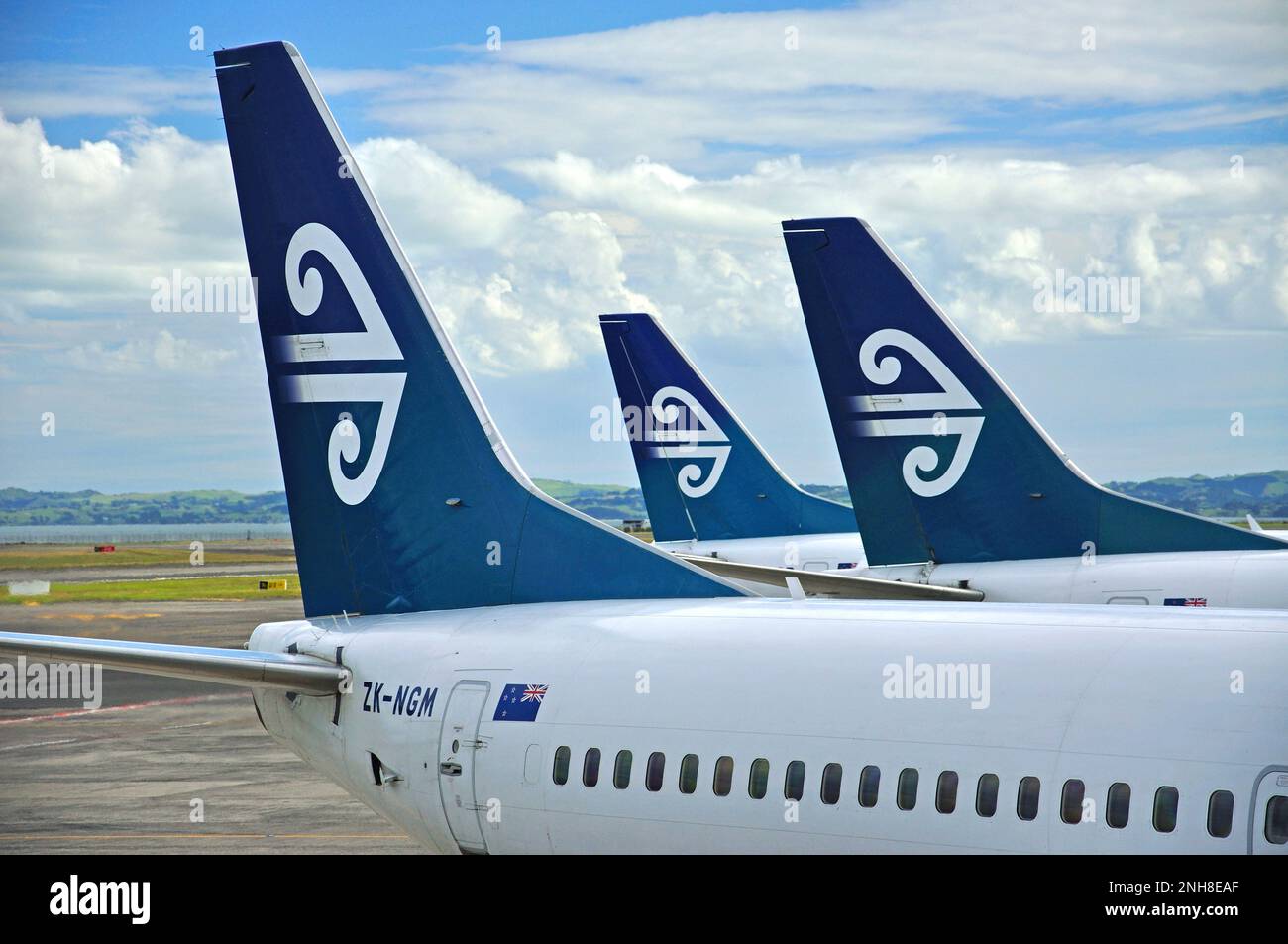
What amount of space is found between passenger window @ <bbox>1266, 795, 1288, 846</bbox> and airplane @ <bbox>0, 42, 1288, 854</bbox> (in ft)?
0.09

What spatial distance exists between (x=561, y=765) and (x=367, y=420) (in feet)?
15.2

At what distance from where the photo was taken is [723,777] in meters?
10.2

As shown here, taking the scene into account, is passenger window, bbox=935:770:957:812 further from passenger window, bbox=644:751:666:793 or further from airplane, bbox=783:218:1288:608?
airplane, bbox=783:218:1288:608

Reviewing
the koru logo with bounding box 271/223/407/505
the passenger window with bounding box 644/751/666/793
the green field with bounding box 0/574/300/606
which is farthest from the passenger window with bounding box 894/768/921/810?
the green field with bounding box 0/574/300/606

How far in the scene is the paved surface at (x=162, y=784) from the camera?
1962cm

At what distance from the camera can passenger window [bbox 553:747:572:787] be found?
1113cm

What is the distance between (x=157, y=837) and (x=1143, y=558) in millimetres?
13905

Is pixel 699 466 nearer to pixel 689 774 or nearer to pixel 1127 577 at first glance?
pixel 1127 577

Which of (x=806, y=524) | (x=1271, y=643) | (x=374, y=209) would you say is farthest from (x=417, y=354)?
(x=806, y=524)

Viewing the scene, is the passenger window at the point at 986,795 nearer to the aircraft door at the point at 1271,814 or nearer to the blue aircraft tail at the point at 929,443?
the aircraft door at the point at 1271,814

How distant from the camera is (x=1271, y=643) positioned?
9250 mm

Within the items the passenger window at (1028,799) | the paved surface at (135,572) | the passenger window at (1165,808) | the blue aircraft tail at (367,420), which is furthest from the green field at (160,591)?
the passenger window at (1165,808)

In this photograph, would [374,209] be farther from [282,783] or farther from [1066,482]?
[282,783]

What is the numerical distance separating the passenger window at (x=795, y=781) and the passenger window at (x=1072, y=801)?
1.78 m
